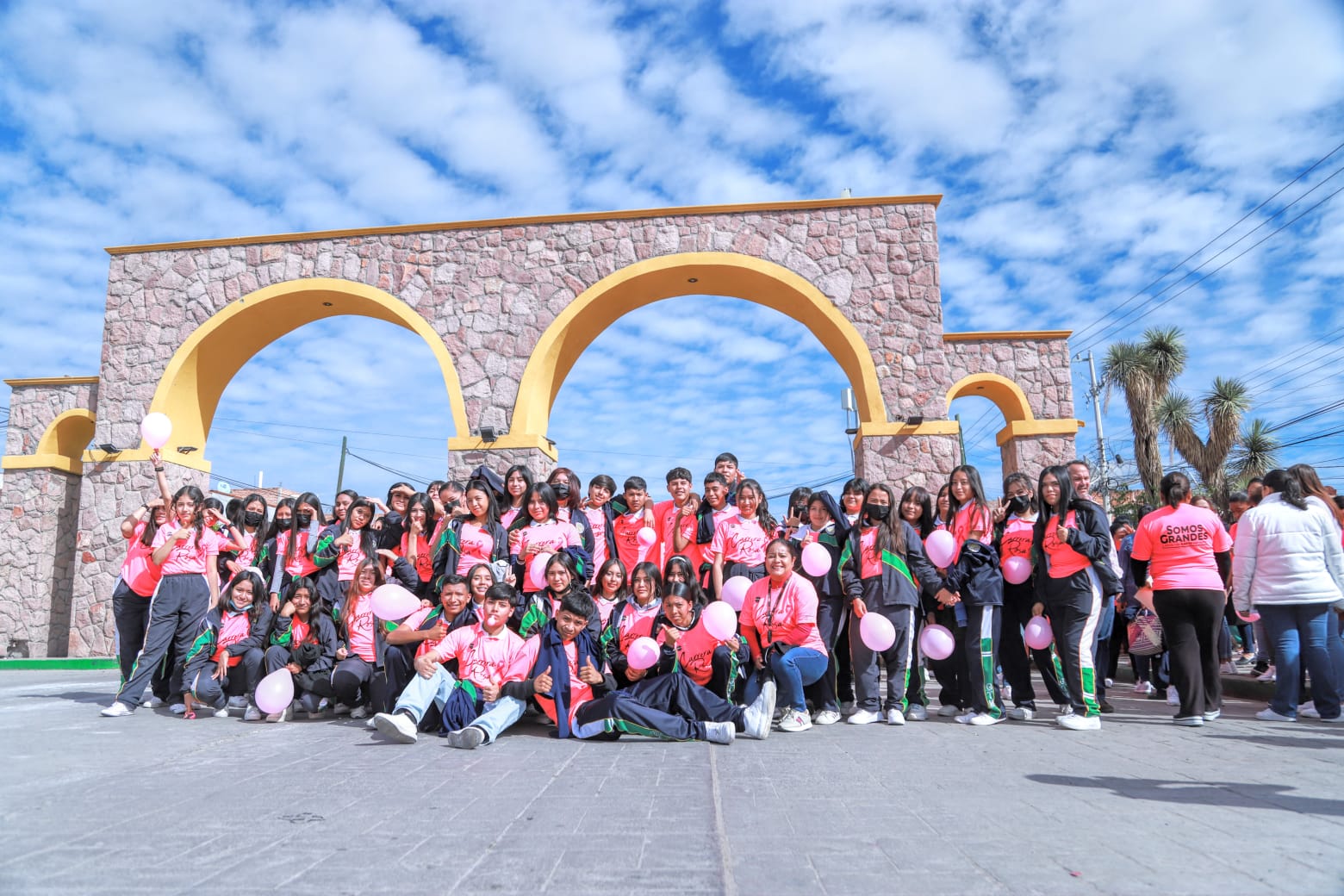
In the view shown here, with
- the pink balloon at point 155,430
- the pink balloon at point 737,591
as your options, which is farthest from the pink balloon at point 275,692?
the pink balloon at point 737,591

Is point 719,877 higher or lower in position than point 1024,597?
lower

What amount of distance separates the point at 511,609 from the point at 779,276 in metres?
5.99

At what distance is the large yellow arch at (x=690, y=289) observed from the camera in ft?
31.7

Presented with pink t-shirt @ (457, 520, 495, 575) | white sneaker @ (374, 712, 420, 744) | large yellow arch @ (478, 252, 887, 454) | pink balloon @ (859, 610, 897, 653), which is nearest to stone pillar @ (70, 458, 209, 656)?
large yellow arch @ (478, 252, 887, 454)

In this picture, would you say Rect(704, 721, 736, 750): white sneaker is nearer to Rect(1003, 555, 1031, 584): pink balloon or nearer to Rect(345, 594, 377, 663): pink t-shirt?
Rect(345, 594, 377, 663): pink t-shirt

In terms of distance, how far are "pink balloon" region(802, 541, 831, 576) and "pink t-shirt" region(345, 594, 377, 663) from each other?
3069 millimetres

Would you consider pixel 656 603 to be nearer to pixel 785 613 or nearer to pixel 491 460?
pixel 785 613

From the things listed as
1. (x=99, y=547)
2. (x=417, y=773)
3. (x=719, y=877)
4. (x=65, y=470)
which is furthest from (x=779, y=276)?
(x=65, y=470)

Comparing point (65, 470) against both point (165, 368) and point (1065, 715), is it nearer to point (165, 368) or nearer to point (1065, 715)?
point (165, 368)

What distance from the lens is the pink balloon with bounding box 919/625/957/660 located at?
5262mm

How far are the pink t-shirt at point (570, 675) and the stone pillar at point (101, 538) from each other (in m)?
7.18

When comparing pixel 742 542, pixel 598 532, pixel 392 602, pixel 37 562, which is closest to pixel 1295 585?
pixel 742 542

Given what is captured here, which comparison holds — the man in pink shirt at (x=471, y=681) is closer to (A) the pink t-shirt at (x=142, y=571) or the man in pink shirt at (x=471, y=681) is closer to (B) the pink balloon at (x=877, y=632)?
(B) the pink balloon at (x=877, y=632)

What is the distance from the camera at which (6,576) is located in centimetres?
1086
